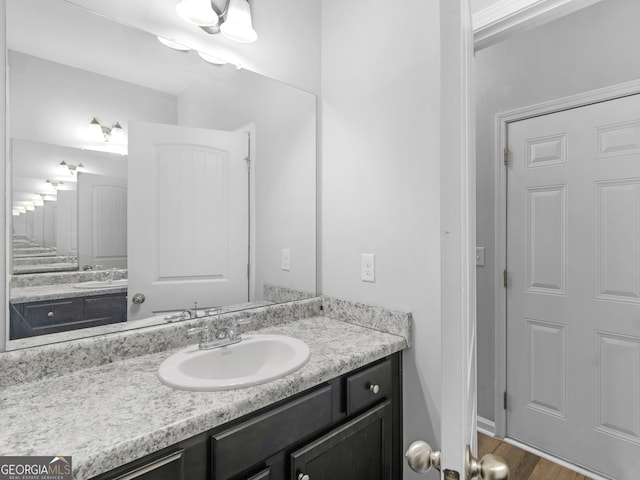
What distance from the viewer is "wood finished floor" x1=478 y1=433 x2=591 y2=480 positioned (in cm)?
179

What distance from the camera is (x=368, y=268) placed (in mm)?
1537

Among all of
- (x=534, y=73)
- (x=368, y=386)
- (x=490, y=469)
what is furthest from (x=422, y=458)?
(x=534, y=73)

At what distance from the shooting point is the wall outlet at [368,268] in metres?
1.52

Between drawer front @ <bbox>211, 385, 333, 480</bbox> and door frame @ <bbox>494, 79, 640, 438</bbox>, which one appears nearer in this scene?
drawer front @ <bbox>211, 385, 333, 480</bbox>

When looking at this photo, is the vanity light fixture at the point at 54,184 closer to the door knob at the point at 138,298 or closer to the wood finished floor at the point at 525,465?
the door knob at the point at 138,298

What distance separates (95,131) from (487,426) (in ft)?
8.58

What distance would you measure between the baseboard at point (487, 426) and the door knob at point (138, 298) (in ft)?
7.18

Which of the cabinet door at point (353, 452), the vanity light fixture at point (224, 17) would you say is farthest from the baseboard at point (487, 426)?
the vanity light fixture at point (224, 17)

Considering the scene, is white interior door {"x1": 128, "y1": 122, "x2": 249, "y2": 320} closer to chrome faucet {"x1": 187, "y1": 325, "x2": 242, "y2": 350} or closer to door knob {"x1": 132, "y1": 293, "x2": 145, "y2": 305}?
door knob {"x1": 132, "y1": 293, "x2": 145, "y2": 305}

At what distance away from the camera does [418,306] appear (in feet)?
4.50

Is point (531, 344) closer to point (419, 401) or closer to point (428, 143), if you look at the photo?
point (419, 401)

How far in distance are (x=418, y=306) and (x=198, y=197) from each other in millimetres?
982

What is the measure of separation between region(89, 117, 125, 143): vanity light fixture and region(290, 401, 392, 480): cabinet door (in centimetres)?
115

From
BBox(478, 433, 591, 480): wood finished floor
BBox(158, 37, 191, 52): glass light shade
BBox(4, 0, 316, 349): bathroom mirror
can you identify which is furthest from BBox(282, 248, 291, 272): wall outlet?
BBox(478, 433, 591, 480): wood finished floor
